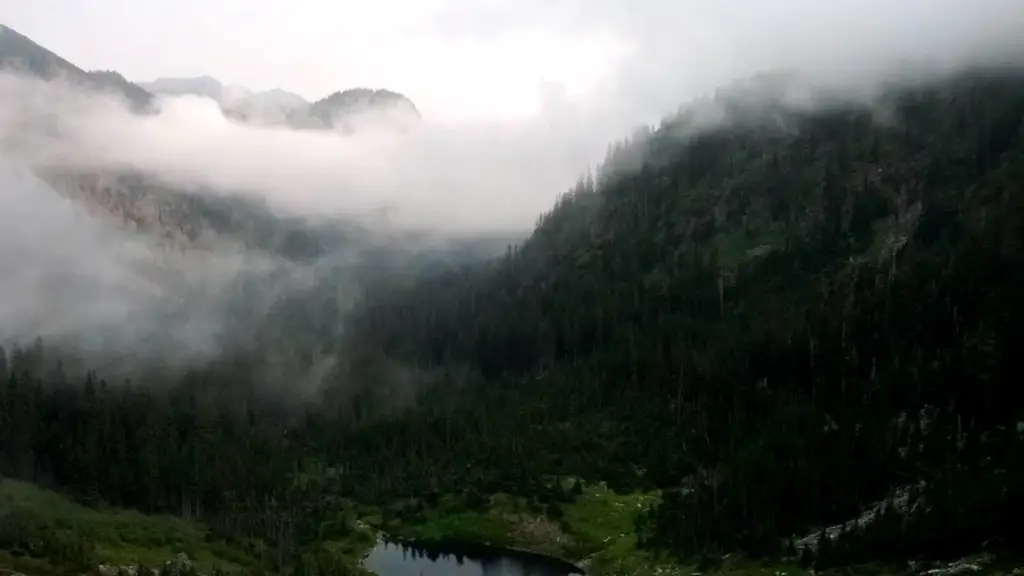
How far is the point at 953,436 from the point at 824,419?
114 feet

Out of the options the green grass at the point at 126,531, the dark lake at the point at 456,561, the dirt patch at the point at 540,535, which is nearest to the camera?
the green grass at the point at 126,531

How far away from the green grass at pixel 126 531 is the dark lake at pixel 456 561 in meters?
31.8

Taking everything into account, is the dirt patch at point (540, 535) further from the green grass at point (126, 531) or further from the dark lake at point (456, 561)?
the green grass at point (126, 531)

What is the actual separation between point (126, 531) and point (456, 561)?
204ft

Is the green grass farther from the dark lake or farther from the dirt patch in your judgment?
the dirt patch

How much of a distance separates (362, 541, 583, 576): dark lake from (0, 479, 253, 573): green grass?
31781 mm

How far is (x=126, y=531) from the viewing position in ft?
476

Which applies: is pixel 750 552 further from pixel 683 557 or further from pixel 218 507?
pixel 218 507

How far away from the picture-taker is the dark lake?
548ft

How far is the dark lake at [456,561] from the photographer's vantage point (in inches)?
6580

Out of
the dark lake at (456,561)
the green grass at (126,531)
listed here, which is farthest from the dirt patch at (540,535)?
the green grass at (126,531)

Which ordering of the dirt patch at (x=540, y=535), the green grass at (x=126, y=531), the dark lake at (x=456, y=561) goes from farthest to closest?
the dirt patch at (x=540, y=535) → the dark lake at (x=456, y=561) → the green grass at (x=126, y=531)

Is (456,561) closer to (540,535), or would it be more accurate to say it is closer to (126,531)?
(540,535)

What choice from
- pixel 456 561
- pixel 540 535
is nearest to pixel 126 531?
pixel 456 561
